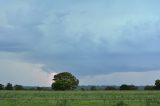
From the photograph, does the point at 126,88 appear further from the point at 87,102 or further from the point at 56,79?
the point at 87,102

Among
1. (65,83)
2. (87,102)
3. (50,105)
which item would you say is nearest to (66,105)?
(50,105)

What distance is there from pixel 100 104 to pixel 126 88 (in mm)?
73169

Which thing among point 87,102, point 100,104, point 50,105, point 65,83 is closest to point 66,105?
point 50,105

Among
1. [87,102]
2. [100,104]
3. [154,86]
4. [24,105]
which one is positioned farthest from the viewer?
[154,86]

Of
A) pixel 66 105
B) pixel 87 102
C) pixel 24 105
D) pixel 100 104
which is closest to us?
pixel 66 105

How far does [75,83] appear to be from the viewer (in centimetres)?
10581

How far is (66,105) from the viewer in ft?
93.8

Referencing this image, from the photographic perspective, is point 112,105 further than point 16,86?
No

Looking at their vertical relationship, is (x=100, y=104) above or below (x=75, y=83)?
below

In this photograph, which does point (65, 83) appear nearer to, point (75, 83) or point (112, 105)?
point (75, 83)

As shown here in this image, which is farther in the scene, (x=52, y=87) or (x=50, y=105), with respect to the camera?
(x=52, y=87)

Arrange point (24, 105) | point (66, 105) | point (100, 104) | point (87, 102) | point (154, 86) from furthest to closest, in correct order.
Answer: point (154, 86) < point (87, 102) < point (100, 104) < point (24, 105) < point (66, 105)

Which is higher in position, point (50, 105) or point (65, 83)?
point (65, 83)

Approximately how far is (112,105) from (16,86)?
7847 centimetres
